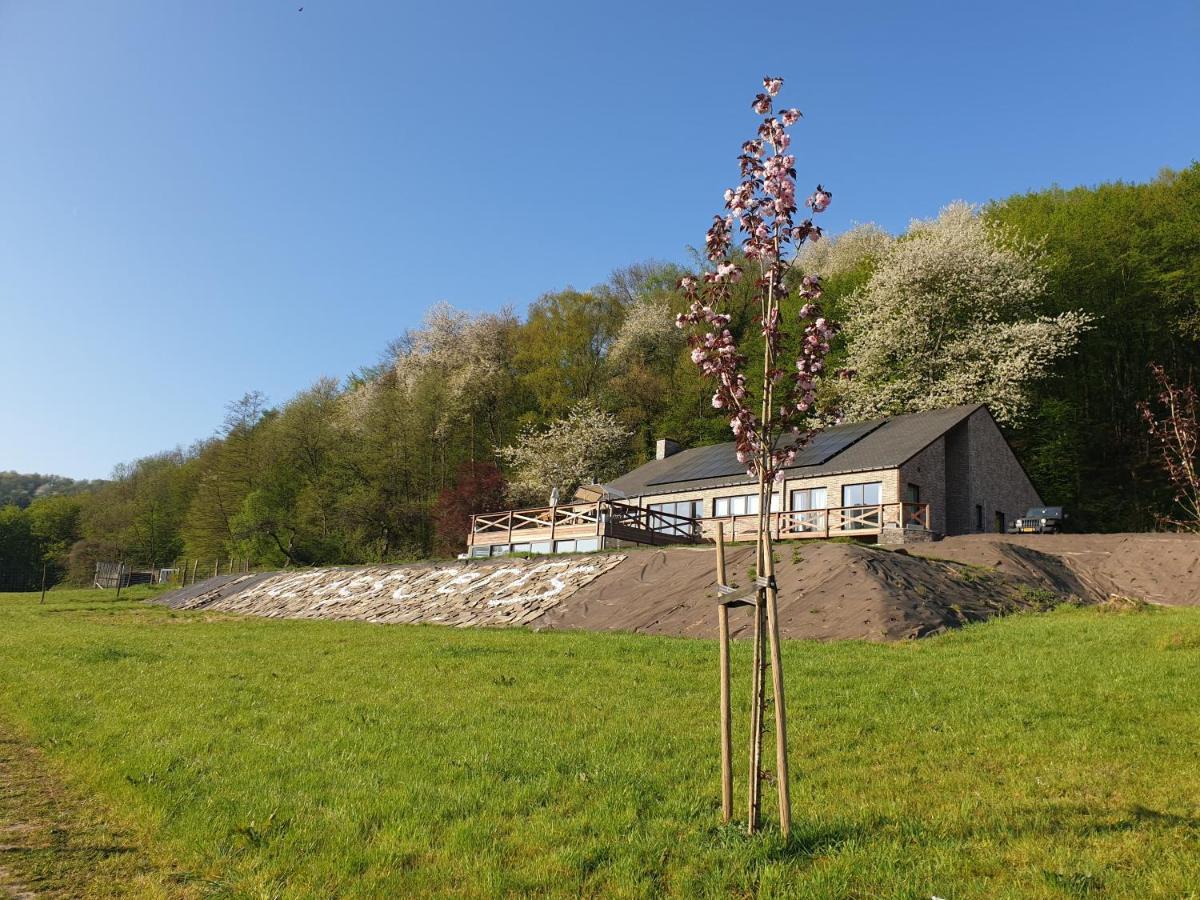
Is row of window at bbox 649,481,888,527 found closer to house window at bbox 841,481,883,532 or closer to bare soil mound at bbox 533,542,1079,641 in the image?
house window at bbox 841,481,883,532

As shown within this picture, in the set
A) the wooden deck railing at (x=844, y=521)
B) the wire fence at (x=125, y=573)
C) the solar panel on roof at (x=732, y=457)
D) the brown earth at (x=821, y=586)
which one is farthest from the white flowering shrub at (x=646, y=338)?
the brown earth at (x=821, y=586)

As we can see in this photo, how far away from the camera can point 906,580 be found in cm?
1809

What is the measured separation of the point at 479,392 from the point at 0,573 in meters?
63.0

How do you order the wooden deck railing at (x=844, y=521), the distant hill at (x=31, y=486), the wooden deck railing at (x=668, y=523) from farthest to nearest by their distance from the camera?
the distant hill at (x=31, y=486), the wooden deck railing at (x=668, y=523), the wooden deck railing at (x=844, y=521)

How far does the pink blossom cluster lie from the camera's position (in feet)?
18.3

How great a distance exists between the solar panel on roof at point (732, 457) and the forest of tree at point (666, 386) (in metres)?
5.91

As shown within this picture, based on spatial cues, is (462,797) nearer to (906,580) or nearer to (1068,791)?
(1068,791)

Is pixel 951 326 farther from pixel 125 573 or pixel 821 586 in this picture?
pixel 125 573

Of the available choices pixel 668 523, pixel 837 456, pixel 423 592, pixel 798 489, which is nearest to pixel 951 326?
pixel 837 456

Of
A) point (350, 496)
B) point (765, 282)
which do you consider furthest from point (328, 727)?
point (350, 496)

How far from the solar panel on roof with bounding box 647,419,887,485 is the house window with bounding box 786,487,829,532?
1165 millimetres

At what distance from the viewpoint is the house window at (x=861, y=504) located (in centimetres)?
3017

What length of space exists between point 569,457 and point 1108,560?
33.9 m

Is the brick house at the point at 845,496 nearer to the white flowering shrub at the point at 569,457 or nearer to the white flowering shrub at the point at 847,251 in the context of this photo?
Answer: the white flowering shrub at the point at 569,457
